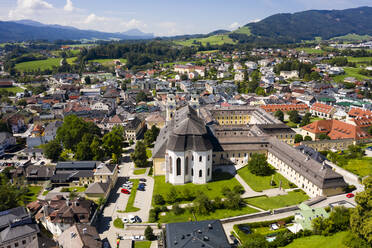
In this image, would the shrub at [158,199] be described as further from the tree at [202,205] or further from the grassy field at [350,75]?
the grassy field at [350,75]

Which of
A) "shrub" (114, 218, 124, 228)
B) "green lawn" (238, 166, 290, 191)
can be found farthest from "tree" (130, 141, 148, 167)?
"green lawn" (238, 166, 290, 191)

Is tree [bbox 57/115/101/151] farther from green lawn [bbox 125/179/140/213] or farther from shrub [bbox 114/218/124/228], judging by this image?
shrub [bbox 114/218/124/228]

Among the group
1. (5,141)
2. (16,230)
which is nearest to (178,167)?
(16,230)

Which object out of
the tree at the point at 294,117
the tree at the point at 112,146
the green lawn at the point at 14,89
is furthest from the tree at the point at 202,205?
the green lawn at the point at 14,89

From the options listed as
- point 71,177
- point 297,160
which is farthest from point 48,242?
point 297,160

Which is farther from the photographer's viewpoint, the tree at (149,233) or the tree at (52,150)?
the tree at (52,150)

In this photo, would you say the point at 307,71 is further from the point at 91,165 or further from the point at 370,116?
the point at 91,165
